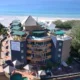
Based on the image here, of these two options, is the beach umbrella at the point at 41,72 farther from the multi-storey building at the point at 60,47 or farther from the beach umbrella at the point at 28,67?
the multi-storey building at the point at 60,47

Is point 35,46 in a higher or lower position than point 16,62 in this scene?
higher

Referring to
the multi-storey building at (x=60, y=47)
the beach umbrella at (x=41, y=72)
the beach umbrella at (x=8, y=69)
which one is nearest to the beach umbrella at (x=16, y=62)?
the beach umbrella at (x=8, y=69)

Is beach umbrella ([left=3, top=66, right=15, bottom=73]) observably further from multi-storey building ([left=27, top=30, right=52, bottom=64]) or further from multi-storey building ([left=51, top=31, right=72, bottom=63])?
multi-storey building ([left=51, top=31, right=72, bottom=63])

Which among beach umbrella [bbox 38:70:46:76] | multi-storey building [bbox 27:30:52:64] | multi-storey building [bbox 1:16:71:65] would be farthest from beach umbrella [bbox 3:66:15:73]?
beach umbrella [bbox 38:70:46:76]

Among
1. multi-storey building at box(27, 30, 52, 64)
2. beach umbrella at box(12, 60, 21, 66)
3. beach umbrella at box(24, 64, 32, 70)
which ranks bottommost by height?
beach umbrella at box(24, 64, 32, 70)

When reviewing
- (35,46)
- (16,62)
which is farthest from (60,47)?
(16,62)

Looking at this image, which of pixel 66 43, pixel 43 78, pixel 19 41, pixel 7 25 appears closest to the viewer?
pixel 43 78

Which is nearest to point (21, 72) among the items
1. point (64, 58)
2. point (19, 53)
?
point (19, 53)

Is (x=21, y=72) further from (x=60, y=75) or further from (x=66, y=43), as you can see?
(x=66, y=43)

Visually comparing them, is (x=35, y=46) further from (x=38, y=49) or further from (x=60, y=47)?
(x=60, y=47)

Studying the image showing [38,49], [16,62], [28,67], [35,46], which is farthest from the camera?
[38,49]

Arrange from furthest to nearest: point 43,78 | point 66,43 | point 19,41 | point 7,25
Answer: point 7,25, point 66,43, point 19,41, point 43,78
